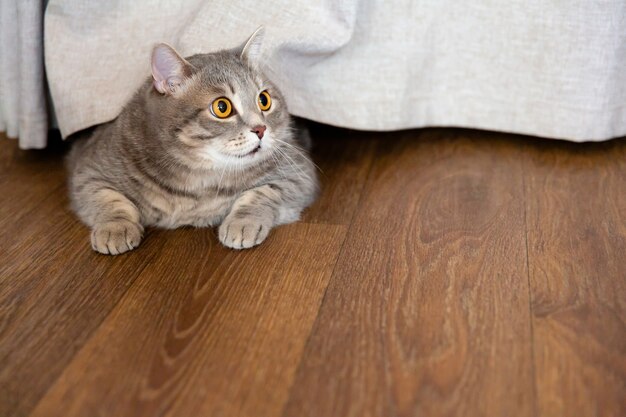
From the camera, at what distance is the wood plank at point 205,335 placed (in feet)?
3.57

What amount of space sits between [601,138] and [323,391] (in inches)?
51.0

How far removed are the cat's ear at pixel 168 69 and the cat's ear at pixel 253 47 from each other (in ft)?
0.53

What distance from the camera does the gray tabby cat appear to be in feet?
5.16

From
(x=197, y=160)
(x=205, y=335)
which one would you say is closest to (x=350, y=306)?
(x=205, y=335)

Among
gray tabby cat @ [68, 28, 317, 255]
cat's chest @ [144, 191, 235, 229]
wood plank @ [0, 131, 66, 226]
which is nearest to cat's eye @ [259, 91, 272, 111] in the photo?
gray tabby cat @ [68, 28, 317, 255]

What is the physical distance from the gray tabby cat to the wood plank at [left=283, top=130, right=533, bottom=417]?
23cm

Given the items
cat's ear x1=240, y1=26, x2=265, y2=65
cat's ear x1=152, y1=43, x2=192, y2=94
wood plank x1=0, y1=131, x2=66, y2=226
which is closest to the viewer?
cat's ear x1=152, y1=43, x2=192, y2=94

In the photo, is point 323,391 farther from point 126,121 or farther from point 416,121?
point 416,121

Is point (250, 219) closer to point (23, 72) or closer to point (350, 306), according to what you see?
point (350, 306)

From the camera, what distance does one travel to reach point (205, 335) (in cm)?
125

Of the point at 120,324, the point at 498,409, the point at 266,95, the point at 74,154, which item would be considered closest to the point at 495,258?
the point at 498,409

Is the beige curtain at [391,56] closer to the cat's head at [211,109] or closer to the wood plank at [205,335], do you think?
the cat's head at [211,109]

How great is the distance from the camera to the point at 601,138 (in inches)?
78.5

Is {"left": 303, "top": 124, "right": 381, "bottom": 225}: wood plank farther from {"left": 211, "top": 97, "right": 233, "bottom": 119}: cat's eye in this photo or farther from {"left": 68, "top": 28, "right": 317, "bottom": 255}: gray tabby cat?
{"left": 211, "top": 97, "right": 233, "bottom": 119}: cat's eye
